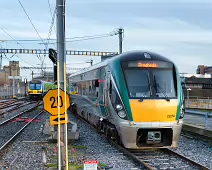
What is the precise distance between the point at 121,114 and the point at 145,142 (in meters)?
1.07

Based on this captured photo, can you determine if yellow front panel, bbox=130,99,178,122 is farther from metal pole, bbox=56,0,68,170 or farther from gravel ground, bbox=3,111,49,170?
gravel ground, bbox=3,111,49,170

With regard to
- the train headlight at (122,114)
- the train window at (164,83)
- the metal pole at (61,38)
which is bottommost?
the train headlight at (122,114)

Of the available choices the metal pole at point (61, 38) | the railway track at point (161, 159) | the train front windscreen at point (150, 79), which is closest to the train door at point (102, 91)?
the railway track at point (161, 159)

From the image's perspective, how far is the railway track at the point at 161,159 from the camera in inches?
335

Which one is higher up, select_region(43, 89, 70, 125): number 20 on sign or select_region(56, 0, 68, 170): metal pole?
select_region(56, 0, 68, 170): metal pole

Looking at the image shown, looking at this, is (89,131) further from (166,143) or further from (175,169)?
(175,169)

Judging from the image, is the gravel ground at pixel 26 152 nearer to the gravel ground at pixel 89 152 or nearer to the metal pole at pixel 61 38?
the gravel ground at pixel 89 152

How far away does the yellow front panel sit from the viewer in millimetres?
9758

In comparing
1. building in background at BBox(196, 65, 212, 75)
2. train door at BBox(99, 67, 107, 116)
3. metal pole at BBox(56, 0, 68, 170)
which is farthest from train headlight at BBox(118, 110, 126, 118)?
building in background at BBox(196, 65, 212, 75)

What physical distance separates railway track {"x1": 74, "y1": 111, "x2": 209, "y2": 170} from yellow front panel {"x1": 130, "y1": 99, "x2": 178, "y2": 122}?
41.1 inches

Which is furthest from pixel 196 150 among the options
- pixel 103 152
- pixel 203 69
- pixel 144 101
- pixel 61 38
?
pixel 203 69

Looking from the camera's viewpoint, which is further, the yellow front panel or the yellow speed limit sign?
the yellow front panel

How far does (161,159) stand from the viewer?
31.0 ft

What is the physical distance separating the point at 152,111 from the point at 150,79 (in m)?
1.07
